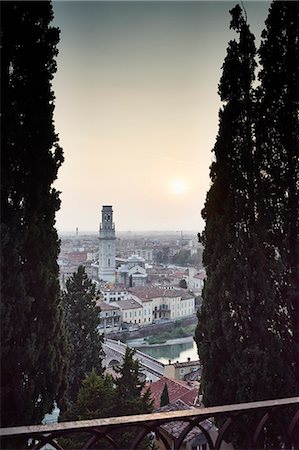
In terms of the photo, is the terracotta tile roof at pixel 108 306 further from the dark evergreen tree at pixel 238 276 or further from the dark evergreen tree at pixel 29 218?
the dark evergreen tree at pixel 29 218

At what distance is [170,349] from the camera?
3578 millimetres

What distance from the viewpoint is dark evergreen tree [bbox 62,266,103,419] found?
3516mm

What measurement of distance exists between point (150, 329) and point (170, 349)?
0.25 meters

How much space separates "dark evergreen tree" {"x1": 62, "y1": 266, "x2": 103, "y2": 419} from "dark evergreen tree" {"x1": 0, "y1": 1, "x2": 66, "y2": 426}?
713 millimetres

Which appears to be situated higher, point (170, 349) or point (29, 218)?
point (29, 218)

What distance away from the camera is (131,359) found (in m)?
3.54

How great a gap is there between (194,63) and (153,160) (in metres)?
0.81

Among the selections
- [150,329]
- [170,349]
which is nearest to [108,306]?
[150,329]

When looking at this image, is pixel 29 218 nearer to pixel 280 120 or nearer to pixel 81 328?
pixel 81 328

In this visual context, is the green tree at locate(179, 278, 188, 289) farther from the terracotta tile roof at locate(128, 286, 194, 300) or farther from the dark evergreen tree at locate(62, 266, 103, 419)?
the dark evergreen tree at locate(62, 266, 103, 419)

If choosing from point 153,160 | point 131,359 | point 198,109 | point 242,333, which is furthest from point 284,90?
point 131,359

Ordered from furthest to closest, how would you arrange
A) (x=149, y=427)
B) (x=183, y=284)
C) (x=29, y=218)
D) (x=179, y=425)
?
(x=183, y=284), (x=179, y=425), (x=29, y=218), (x=149, y=427)

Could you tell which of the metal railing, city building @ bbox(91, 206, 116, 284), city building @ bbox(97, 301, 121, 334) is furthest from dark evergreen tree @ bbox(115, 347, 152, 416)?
the metal railing

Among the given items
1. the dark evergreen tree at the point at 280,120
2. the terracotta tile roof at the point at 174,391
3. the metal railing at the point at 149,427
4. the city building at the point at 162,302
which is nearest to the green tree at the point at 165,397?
the terracotta tile roof at the point at 174,391
